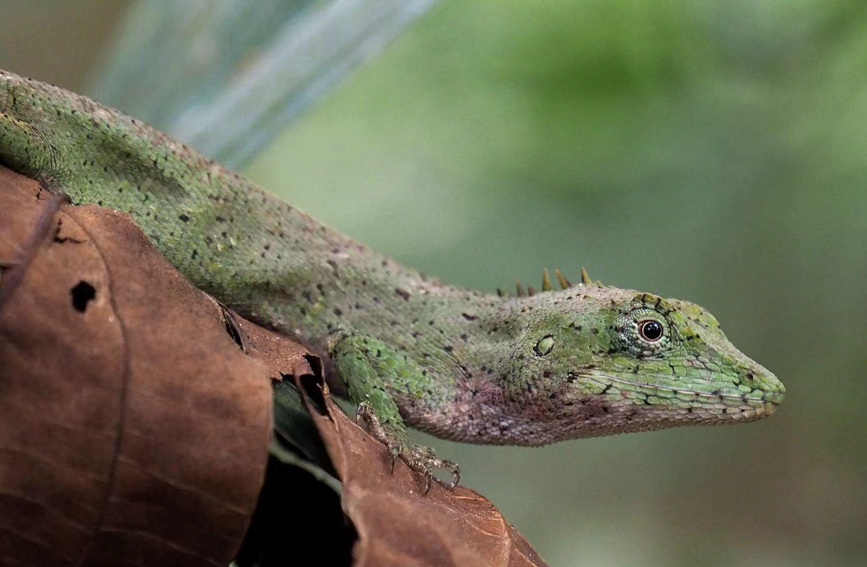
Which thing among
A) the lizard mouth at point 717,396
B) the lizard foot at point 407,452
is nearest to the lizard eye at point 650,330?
the lizard mouth at point 717,396

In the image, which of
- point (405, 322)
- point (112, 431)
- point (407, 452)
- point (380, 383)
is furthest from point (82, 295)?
point (405, 322)

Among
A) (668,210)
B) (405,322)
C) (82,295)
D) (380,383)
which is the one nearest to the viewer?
(82,295)

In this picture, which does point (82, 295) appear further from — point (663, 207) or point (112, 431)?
point (663, 207)

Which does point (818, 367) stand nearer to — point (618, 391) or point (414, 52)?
point (618, 391)

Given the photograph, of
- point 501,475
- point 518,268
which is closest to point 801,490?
point 501,475

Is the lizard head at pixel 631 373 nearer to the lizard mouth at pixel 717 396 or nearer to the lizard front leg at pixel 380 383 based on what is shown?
the lizard mouth at pixel 717 396

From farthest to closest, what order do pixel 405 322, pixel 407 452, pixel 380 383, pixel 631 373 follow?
pixel 405 322 → pixel 631 373 → pixel 380 383 → pixel 407 452

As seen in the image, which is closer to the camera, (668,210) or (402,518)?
(402,518)

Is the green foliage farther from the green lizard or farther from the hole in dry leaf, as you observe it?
the hole in dry leaf
